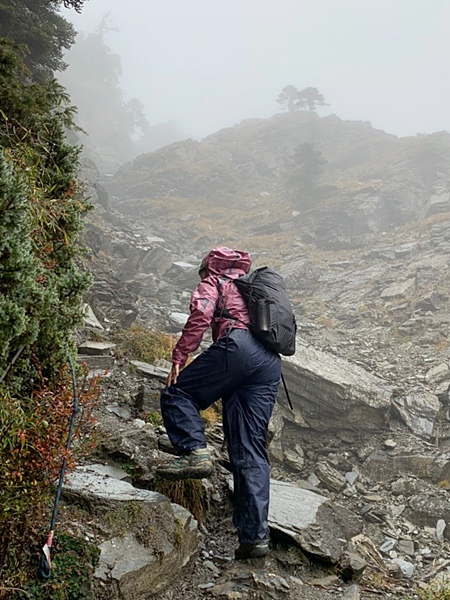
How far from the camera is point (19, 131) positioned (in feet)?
12.8

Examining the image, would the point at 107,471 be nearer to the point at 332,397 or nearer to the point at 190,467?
the point at 190,467

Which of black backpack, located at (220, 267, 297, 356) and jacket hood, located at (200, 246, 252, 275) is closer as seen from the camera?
black backpack, located at (220, 267, 297, 356)

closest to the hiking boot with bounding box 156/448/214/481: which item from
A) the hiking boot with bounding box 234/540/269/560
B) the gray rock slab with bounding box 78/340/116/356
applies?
the hiking boot with bounding box 234/540/269/560

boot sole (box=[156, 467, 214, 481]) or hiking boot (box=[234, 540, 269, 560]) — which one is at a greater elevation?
boot sole (box=[156, 467, 214, 481])

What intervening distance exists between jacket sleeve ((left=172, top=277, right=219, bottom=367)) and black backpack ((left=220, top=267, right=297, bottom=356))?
0.15m

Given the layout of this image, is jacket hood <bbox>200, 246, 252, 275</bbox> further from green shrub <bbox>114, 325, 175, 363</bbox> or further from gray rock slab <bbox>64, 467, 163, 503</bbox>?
green shrub <bbox>114, 325, 175, 363</bbox>

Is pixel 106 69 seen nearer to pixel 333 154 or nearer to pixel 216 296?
pixel 333 154

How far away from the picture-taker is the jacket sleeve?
3801 mm

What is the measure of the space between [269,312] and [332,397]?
23.1 ft

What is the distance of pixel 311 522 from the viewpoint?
4312 millimetres

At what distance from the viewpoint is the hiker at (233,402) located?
3479 millimetres

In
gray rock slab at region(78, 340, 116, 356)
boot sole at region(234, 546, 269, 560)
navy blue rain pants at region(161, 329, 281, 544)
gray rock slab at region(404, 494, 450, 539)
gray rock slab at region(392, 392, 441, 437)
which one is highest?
navy blue rain pants at region(161, 329, 281, 544)

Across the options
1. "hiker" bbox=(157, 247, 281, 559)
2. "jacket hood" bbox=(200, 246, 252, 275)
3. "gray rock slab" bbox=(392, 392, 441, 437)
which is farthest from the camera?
"gray rock slab" bbox=(392, 392, 441, 437)

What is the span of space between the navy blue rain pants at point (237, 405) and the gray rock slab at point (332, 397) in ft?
22.1
